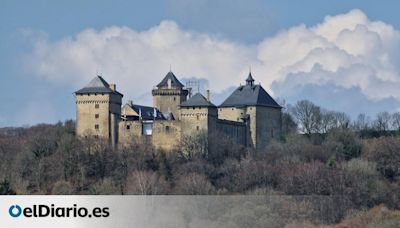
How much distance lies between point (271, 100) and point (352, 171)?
25.9ft

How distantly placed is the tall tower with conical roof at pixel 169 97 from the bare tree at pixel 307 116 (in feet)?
26.5

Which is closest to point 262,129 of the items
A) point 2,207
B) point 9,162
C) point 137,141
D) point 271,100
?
point 271,100

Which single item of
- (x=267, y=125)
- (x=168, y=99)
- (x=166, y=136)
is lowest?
(x=166, y=136)

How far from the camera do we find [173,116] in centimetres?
7038

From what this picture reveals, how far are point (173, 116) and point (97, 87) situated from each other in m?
4.27

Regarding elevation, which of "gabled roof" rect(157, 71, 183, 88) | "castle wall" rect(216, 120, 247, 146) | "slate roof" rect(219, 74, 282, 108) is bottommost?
"castle wall" rect(216, 120, 247, 146)

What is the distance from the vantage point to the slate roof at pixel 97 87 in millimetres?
67312

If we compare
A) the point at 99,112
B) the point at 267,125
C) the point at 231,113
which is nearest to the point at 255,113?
the point at 267,125

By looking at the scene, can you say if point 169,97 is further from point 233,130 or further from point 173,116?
point 233,130

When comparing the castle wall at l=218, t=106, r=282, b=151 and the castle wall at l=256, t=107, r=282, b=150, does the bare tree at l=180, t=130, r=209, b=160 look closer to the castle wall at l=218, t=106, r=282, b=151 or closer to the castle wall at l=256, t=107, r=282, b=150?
the castle wall at l=218, t=106, r=282, b=151

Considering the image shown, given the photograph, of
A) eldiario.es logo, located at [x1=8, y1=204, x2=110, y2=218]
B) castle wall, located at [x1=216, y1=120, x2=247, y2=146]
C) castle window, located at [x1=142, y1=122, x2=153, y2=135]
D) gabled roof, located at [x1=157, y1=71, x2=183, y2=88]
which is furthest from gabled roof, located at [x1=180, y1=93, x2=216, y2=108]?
eldiario.es logo, located at [x1=8, y1=204, x2=110, y2=218]

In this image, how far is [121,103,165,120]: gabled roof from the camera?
68500mm

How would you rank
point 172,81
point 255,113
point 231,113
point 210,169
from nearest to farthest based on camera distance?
point 210,169, point 255,113, point 231,113, point 172,81

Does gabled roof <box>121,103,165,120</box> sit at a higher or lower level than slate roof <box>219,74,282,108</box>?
lower
